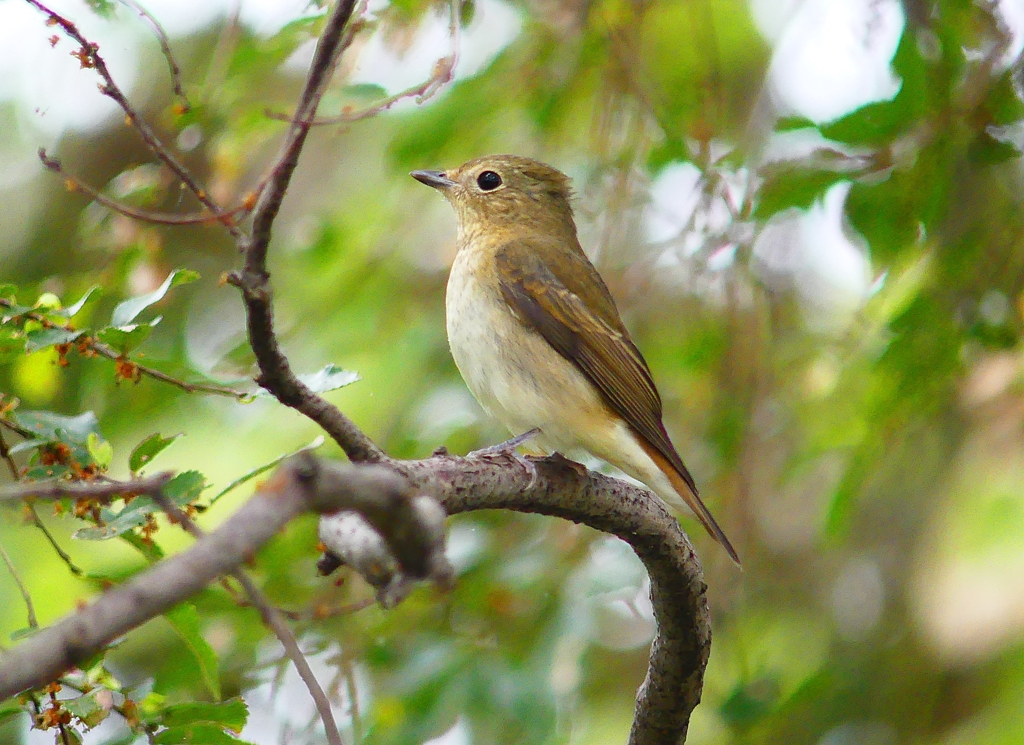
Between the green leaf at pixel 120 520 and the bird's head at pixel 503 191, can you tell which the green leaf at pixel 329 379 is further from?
the bird's head at pixel 503 191

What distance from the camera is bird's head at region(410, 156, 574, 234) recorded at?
4.33 meters

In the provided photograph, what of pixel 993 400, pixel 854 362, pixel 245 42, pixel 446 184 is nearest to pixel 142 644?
pixel 446 184

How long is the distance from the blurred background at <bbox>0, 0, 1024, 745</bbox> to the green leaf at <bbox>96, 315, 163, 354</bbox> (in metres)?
0.09

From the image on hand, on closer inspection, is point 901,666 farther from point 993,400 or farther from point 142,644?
point 142,644

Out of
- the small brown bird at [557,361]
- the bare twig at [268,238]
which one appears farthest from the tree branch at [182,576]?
the small brown bird at [557,361]

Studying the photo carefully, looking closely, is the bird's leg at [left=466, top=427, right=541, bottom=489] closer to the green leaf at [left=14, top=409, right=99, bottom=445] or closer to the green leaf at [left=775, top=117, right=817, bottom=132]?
the green leaf at [left=14, top=409, right=99, bottom=445]

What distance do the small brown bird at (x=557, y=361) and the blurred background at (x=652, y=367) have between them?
1.18 ft

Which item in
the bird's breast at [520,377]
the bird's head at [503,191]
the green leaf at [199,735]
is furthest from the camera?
the bird's head at [503,191]

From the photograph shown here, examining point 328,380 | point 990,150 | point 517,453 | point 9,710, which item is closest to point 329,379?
point 328,380

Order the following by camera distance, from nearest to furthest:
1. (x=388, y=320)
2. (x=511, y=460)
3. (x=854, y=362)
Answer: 1. (x=511, y=460)
2. (x=854, y=362)
3. (x=388, y=320)

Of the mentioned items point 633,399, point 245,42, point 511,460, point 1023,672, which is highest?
point 245,42

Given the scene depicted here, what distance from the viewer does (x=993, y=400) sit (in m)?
4.34

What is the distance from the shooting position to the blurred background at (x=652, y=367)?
332 cm

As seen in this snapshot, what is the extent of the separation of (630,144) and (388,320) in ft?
4.14
